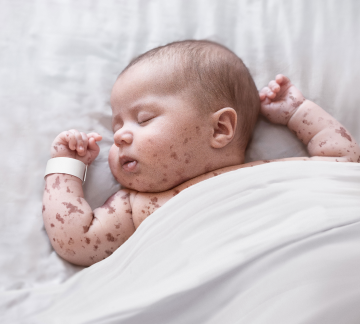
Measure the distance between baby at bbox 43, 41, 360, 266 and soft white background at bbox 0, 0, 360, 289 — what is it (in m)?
0.09

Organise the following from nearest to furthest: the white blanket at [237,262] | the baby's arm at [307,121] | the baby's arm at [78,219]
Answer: the white blanket at [237,262] < the baby's arm at [78,219] < the baby's arm at [307,121]

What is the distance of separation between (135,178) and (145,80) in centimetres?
31

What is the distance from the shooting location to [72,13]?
1357 mm

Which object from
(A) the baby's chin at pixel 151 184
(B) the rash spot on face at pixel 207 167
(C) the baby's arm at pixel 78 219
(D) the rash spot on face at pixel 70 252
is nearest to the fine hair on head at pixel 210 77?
(B) the rash spot on face at pixel 207 167

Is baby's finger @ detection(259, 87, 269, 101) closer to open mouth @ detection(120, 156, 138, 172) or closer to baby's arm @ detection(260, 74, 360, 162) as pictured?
baby's arm @ detection(260, 74, 360, 162)

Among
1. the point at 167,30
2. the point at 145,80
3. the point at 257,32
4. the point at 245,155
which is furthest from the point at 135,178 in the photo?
the point at 257,32

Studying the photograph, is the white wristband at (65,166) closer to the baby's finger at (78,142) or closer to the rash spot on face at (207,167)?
the baby's finger at (78,142)

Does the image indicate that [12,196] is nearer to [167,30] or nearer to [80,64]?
[80,64]

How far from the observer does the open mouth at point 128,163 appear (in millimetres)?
1078

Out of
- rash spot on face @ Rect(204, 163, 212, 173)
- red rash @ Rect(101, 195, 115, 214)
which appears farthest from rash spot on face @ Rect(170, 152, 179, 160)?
red rash @ Rect(101, 195, 115, 214)

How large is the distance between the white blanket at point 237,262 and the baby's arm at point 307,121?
229 mm

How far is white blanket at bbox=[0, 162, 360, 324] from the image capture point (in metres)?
0.70

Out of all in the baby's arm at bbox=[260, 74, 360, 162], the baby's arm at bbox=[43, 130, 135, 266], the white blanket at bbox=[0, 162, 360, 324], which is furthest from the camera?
the baby's arm at bbox=[260, 74, 360, 162]

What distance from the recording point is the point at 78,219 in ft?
3.45
